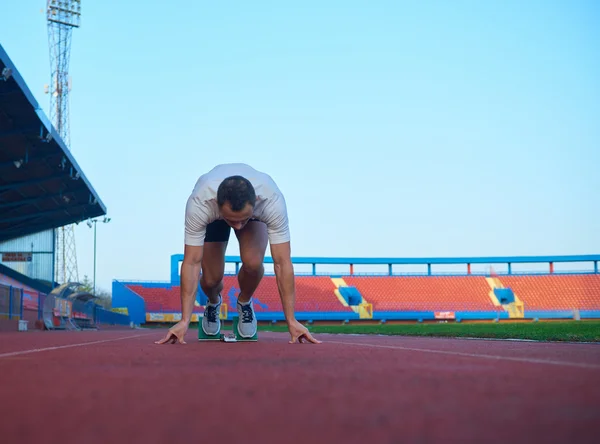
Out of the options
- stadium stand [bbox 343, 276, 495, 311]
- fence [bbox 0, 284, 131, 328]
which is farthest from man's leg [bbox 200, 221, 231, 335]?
stadium stand [bbox 343, 276, 495, 311]

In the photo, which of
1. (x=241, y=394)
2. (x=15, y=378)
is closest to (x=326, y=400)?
(x=241, y=394)

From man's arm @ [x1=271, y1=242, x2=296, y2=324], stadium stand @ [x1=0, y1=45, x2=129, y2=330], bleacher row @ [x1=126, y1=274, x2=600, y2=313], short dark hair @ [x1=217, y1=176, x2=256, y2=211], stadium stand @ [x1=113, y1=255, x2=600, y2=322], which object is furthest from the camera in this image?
bleacher row @ [x1=126, y1=274, x2=600, y2=313]

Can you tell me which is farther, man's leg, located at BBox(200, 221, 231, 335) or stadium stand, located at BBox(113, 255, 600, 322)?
stadium stand, located at BBox(113, 255, 600, 322)

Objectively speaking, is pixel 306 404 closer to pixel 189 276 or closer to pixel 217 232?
pixel 189 276

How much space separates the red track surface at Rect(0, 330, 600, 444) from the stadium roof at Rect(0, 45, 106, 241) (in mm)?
12825

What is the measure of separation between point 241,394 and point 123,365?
143 cm

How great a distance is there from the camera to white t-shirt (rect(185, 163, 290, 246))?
5.31 meters

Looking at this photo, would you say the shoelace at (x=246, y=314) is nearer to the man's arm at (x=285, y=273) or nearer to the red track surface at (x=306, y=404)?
the man's arm at (x=285, y=273)

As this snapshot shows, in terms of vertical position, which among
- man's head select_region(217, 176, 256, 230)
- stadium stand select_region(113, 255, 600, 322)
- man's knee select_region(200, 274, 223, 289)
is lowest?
stadium stand select_region(113, 255, 600, 322)

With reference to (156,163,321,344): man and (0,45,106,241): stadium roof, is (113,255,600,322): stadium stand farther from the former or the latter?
(156,163,321,344): man

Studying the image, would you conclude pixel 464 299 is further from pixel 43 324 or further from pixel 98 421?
pixel 98 421

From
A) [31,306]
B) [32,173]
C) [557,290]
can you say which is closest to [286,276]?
[32,173]

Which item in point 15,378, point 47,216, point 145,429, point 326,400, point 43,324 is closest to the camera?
point 145,429

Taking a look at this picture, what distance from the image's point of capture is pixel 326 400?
1816mm
